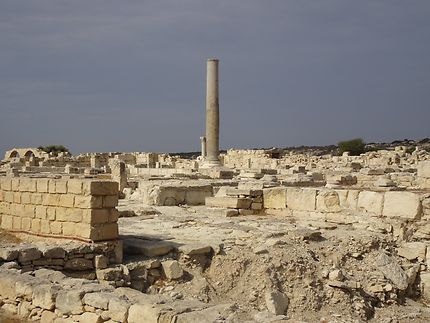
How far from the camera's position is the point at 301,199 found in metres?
11.8

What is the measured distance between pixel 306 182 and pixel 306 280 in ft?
25.3

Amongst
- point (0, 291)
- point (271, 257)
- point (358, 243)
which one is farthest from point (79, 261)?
point (358, 243)

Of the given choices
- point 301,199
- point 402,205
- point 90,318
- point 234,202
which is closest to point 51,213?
point 90,318

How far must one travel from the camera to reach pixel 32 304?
221 inches

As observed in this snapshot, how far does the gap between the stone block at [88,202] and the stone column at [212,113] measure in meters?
15.2

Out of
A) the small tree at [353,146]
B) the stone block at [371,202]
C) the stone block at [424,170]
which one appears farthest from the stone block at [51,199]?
the small tree at [353,146]

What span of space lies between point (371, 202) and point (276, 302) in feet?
14.3

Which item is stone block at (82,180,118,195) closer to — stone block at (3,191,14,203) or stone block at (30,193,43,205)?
stone block at (30,193,43,205)

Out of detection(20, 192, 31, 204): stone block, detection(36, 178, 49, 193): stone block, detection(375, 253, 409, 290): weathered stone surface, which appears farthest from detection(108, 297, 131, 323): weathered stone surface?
detection(375, 253, 409, 290): weathered stone surface

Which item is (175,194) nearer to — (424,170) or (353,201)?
(353,201)

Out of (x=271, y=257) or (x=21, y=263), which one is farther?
(x=271, y=257)

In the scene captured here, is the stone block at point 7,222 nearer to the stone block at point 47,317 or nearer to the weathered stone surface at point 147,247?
the weathered stone surface at point 147,247

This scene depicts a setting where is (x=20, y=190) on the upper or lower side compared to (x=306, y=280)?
upper

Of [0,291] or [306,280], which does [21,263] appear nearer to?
[0,291]
